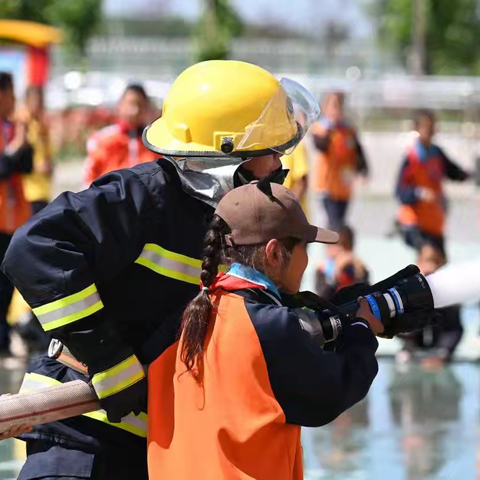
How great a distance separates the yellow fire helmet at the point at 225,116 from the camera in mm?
3225

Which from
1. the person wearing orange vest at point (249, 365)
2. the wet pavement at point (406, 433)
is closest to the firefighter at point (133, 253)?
the person wearing orange vest at point (249, 365)

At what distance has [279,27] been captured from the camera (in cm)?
5678

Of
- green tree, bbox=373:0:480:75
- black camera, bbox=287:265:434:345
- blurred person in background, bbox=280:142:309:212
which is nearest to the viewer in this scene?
black camera, bbox=287:265:434:345

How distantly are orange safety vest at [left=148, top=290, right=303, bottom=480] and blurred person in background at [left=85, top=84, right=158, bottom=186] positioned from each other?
17.7ft

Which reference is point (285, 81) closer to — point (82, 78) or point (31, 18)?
point (82, 78)

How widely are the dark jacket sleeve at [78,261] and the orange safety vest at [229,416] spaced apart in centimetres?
22

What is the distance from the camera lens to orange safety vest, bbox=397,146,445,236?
10.0m

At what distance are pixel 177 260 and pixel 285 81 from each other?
2.25 ft

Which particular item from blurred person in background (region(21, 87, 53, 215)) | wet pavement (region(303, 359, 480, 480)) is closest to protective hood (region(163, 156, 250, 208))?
wet pavement (region(303, 359, 480, 480))

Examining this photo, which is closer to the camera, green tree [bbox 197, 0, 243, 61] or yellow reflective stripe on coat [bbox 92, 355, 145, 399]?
yellow reflective stripe on coat [bbox 92, 355, 145, 399]

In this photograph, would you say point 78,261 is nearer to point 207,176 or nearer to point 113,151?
point 207,176

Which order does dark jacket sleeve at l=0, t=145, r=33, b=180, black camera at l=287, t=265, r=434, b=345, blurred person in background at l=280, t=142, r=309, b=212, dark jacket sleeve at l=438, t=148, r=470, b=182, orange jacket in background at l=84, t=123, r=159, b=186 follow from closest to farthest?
black camera at l=287, t=265, r=434, b=345 → blurred person in background at l=280, t=142, r=309, b=212 → orange jacket in background at l=84, t=123, r=159, b=186 → dark jacket sleeve at l=0, t=145, r=33, b=180 → dark jacket sleeve at l=438, t=148, r=470, b=182

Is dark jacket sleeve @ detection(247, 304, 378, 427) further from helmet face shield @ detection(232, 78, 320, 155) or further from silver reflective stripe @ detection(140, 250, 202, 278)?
helmet face shield @ detection(232, 78, 320, 155)

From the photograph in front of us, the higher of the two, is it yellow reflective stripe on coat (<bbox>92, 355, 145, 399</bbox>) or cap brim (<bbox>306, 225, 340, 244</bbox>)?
cap brim (<bbox>306, 225, 340, 244</bbox>)
